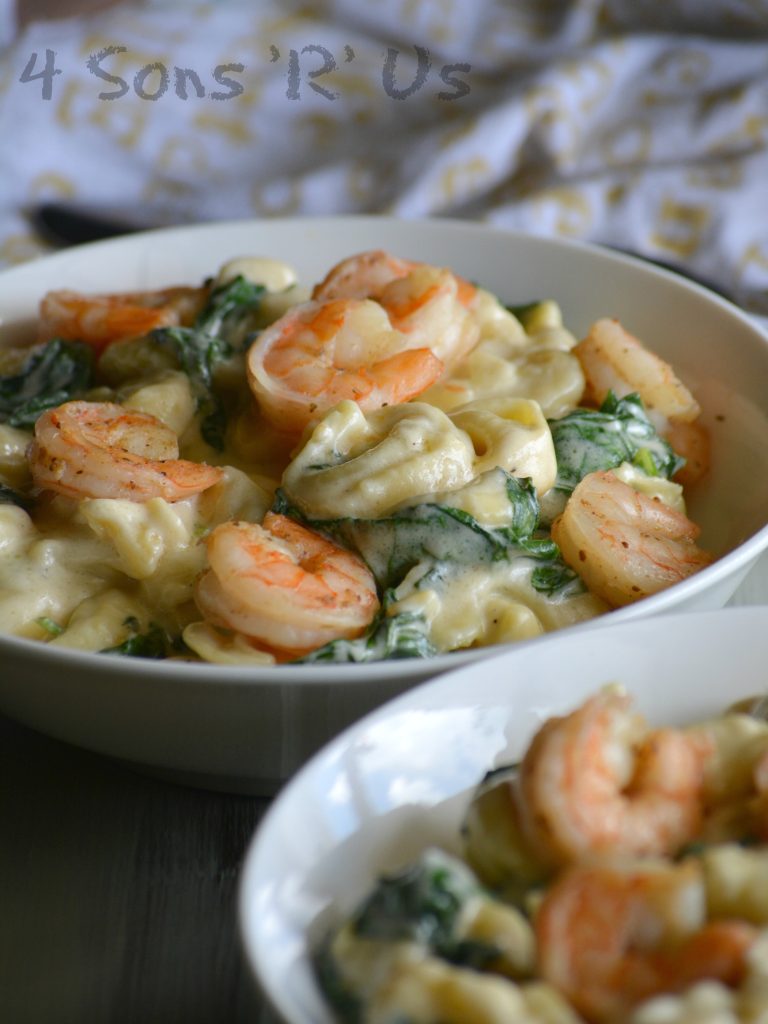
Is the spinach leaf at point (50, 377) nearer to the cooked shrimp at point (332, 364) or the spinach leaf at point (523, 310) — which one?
the cooked shrimp at point (332, 364)

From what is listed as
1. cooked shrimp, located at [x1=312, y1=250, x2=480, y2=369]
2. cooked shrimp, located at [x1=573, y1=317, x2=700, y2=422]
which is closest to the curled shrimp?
cooked shrimp, located at [x1=573, y1=317, x2=700, y2=422]

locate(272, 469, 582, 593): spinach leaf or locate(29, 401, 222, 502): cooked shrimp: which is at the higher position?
locate(272, 469, 582, 593): spinach leaf

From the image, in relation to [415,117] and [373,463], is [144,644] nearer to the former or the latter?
[373,463]

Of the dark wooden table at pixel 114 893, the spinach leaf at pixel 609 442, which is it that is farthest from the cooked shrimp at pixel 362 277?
the dark wooden table at pixel 114 893

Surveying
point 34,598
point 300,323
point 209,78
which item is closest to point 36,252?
point 209,78

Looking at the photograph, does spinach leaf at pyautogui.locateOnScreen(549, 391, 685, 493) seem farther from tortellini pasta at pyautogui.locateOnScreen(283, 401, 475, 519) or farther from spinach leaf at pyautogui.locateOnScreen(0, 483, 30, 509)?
spinach leaf at pyautogui.locateOnScreen(0, 483, 30, 509)

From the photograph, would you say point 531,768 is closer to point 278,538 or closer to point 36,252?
point 278,538
